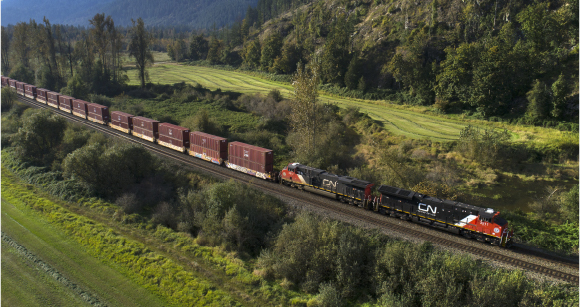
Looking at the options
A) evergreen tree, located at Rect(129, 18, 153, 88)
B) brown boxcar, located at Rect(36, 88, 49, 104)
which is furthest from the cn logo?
brown boxcar, located at Rect(36, 88, 49, 104)

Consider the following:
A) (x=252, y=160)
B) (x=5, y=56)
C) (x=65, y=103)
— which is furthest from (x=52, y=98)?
(x=5, y=56)

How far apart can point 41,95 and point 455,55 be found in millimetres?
90308

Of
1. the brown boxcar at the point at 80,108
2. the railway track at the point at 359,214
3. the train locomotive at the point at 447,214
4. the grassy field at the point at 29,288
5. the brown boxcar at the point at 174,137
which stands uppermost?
the brown boxcar at the point at 80,108

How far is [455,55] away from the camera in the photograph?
58594 millimetres

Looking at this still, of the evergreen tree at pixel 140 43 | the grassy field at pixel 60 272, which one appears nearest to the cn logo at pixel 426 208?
the grassy field at pixel 60 272

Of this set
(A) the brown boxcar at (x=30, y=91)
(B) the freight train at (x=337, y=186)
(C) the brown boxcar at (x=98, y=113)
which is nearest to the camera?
(B) the freight train at (x=337, y=186)

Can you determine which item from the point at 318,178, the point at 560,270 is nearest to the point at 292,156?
the point at 318,178

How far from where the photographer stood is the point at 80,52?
9088cm

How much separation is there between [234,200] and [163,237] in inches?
251

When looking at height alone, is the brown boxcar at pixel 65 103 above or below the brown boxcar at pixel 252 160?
above

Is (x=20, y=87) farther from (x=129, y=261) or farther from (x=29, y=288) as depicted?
(x=129, y=261)

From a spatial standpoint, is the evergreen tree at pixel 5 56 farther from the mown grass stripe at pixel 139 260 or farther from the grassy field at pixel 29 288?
the grassy field at pixel 29 288

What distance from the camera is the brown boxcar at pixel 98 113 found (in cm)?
5972

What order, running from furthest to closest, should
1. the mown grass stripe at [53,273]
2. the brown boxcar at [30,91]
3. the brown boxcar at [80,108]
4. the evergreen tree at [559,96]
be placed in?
1. the brown boxcar at [30,91]
2. the brown boxcar at [80,108]
3. the evergreen tree at [559,96]
4. the mown grass stripe at [53,273]
